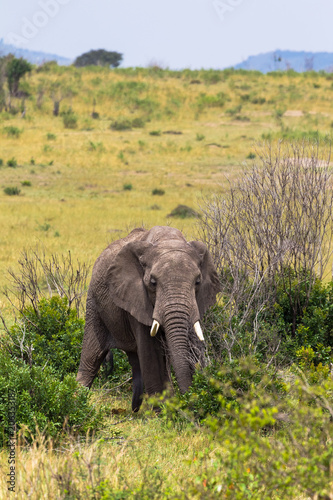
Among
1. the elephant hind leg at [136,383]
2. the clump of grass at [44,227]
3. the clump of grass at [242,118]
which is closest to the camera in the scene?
the elephant hind leg at [136,383]

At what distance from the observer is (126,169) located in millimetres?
31562

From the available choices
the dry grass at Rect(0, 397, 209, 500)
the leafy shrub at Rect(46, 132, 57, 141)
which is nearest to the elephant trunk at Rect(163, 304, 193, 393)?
the dry grass at Rect(0, 397, 209, 500)

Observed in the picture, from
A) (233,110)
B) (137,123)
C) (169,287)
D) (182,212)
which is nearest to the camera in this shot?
(169,287)

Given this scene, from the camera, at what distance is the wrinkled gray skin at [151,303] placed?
643 centimetres

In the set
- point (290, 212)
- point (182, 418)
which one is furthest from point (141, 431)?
point (290, 212)

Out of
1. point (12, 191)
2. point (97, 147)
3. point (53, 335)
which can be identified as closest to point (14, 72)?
point (97, 147)

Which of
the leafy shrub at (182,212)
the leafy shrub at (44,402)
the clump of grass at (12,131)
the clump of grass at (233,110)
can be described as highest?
the clump of grass at (233,110)

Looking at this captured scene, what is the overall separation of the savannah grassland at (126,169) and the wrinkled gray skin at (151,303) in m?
0.53

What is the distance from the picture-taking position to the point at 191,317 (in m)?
6.44

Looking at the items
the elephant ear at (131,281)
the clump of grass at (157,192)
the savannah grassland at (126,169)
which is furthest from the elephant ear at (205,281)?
the clump of grass at (157,192)

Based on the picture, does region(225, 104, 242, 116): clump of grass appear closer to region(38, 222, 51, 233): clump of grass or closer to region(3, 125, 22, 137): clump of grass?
region(3, 125, 22, 137): clump of grass

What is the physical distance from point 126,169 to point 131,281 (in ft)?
81.6

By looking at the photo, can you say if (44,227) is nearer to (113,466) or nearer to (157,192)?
(157,192)

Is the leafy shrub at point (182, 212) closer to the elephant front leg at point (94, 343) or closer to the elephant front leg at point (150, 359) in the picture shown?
the elephant front leg at point (94, 343)
